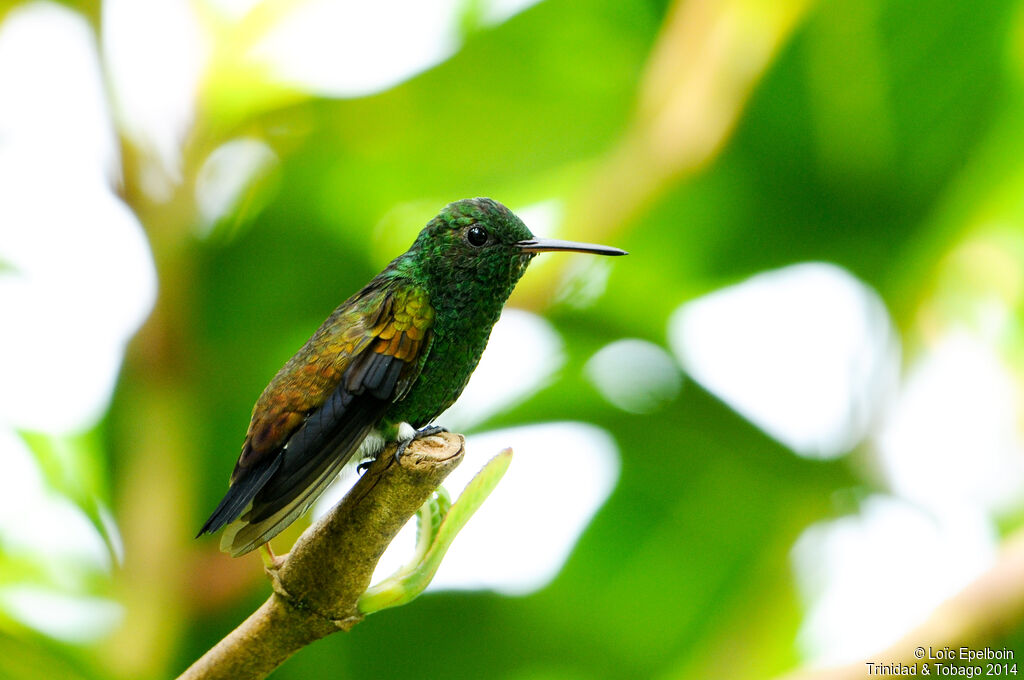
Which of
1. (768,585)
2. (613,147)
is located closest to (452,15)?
(613,147)

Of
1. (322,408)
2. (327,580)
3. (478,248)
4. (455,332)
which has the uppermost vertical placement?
(478,248)

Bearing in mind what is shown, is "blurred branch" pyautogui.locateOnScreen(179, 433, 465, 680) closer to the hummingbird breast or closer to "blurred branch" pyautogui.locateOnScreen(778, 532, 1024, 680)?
the hummingbird breast

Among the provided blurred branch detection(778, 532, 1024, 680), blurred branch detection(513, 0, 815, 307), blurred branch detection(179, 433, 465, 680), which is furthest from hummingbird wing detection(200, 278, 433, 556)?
blurred branch detection(778, 532, 1024, 680)

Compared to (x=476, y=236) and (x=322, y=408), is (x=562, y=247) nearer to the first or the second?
(x=476, y=236)

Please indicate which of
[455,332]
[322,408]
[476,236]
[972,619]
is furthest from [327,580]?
[972,619]

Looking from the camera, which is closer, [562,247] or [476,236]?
[562,247]
